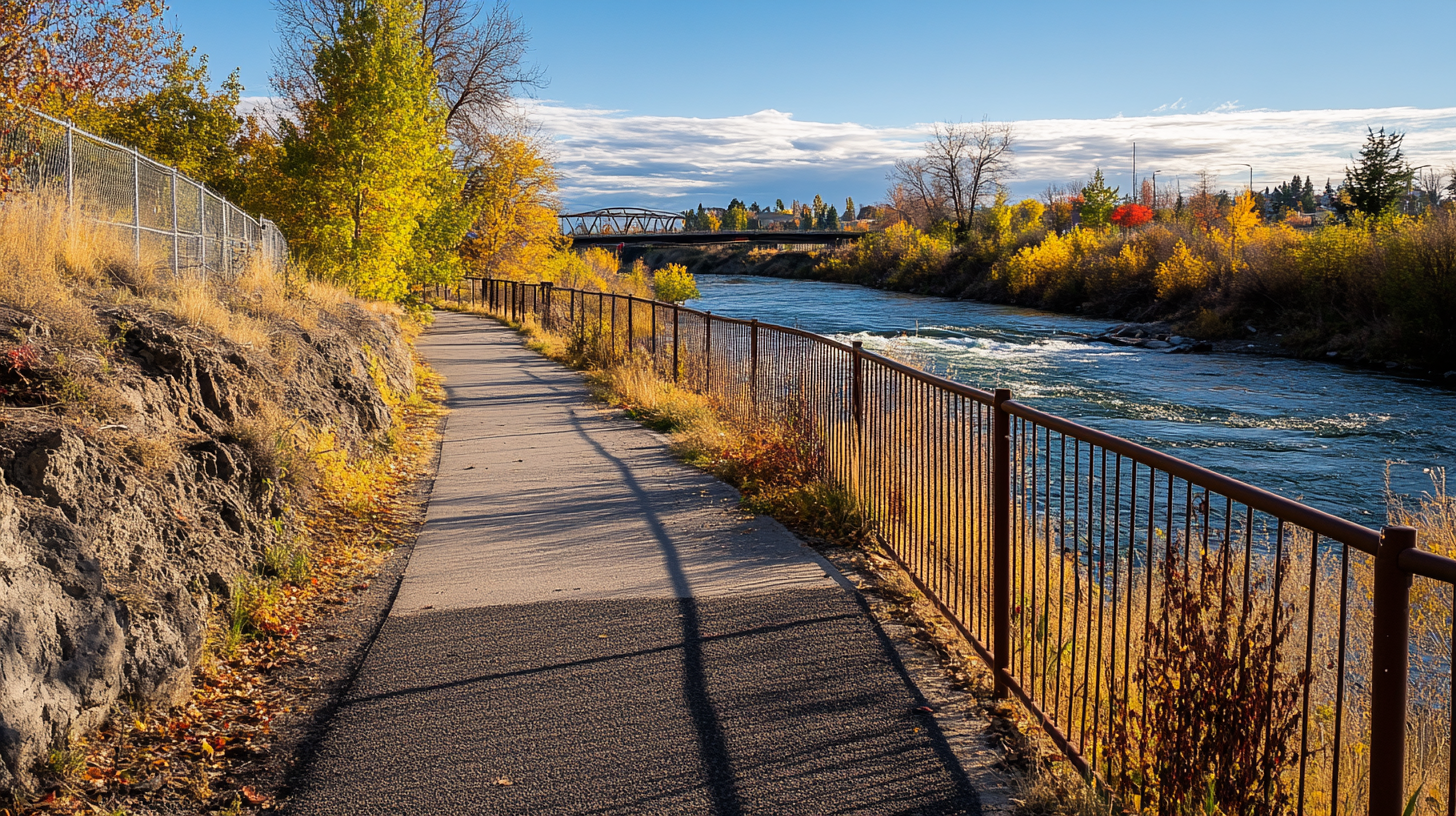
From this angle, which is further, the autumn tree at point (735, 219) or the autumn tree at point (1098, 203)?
the autumn tree at point (735, 219)

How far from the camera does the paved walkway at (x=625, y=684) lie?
3902 mm

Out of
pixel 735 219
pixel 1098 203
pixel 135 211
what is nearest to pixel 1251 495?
pixel 135 211

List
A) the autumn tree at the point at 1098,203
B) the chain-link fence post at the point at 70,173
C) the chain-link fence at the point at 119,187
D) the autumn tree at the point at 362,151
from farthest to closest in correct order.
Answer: the autumn tree at the point at 1098,203
the autumn tree at the point at 362,151
the chain-link fence at the point at 119,187
the chain-link fence post at the point at 70,173

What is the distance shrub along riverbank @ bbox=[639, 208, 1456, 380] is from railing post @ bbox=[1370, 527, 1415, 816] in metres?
24.9

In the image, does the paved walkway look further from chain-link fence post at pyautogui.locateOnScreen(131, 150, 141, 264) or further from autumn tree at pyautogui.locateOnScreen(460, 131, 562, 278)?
autumn tree at pyautogui.locateOnScreen(460, 131, 562, 278)

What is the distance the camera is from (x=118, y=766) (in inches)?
156

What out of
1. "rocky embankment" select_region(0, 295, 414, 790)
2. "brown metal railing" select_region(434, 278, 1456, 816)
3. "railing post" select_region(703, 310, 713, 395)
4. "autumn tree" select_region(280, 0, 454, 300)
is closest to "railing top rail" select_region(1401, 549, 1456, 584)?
"brown metal railing" select_region(434, 278, 1456, 816)

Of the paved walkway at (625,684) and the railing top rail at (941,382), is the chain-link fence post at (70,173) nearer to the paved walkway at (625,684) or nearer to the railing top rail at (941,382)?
the paved walkway at (625,684)

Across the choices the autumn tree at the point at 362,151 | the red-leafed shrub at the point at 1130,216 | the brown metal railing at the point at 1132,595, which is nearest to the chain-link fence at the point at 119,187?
the autumn tree at the point at 362,151

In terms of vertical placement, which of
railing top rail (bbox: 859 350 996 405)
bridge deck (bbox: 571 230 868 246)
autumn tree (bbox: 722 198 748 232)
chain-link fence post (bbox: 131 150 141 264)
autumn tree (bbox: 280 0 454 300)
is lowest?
railing top rail (bbox: 859 350 996 405)

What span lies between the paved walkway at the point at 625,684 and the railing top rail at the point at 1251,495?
140cm

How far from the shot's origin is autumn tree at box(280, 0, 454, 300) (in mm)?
21156

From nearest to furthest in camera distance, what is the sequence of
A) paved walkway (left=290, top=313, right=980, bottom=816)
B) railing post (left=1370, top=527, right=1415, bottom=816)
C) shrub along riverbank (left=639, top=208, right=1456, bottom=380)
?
railing post (left=1370, top=527, right=1415, bottom=816) < paved walkway (left=290, top=313, right=980, bottom=816) < shrub along riverbank (left=639, top=208, right=1456, bottom=380)

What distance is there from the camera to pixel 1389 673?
2.38 metres
